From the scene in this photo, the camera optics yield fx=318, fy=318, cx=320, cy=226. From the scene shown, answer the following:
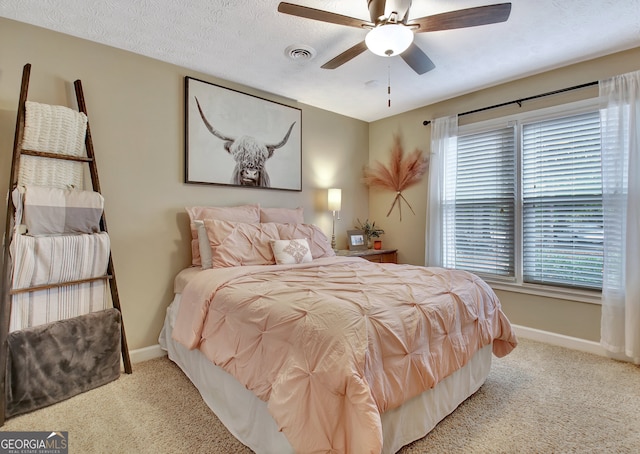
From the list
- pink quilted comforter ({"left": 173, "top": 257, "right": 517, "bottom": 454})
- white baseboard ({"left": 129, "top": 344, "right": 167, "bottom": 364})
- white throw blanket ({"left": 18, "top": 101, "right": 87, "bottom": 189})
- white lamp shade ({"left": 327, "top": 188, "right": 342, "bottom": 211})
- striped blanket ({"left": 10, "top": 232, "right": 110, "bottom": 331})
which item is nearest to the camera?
pink quilted comforter ({"left": 173, "top": 257, "right": 517, "bottom": 454})

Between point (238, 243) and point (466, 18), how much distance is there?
2107 mm

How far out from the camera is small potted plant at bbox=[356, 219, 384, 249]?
4281 mm

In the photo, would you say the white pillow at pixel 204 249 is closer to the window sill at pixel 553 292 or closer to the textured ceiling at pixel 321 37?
the textured ceiling at pixel 321 37

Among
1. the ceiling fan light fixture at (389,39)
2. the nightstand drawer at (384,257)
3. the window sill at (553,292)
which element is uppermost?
the ceiling fan light fixture at (389,39)

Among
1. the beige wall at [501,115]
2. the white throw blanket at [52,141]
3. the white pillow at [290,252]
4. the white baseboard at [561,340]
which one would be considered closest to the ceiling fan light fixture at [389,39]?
the beige wall at [501,115]

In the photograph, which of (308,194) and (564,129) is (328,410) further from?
(564,129)

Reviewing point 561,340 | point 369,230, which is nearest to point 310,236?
point 369,230

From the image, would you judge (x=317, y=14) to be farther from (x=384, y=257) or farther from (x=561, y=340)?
(x=561, y=340)

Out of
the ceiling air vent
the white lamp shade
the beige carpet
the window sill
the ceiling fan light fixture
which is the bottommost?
the beige carpet

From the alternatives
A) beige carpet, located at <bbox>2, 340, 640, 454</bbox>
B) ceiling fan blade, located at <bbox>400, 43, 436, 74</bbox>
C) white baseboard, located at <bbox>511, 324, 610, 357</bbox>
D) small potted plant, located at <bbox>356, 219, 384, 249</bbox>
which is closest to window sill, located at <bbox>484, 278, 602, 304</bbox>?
white baseboard, located at <bbox>511, 324, 610, 357</bbox>

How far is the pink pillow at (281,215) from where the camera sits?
315cm

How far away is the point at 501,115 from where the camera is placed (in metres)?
3.27

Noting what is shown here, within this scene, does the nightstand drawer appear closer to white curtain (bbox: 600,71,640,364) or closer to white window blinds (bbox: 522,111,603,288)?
white window blinds (bbox: 522,111,603,288)

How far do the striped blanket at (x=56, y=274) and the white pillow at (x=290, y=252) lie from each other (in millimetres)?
1214
